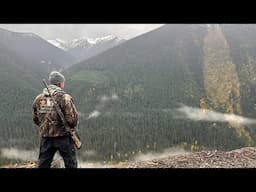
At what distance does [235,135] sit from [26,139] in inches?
3440

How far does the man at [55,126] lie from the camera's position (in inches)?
214

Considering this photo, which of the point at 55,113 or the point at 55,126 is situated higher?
the point at 55,113

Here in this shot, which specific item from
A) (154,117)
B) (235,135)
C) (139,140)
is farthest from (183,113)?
(139,140)

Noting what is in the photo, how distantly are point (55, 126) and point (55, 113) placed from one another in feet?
0.61

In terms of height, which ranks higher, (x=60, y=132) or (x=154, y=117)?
(x=154, y=117)

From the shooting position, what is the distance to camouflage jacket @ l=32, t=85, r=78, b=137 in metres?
5.42

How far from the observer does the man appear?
5441 mm

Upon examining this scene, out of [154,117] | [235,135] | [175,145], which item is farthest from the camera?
[154,117]

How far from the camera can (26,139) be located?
136 m

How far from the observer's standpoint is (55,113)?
548 centimetres
